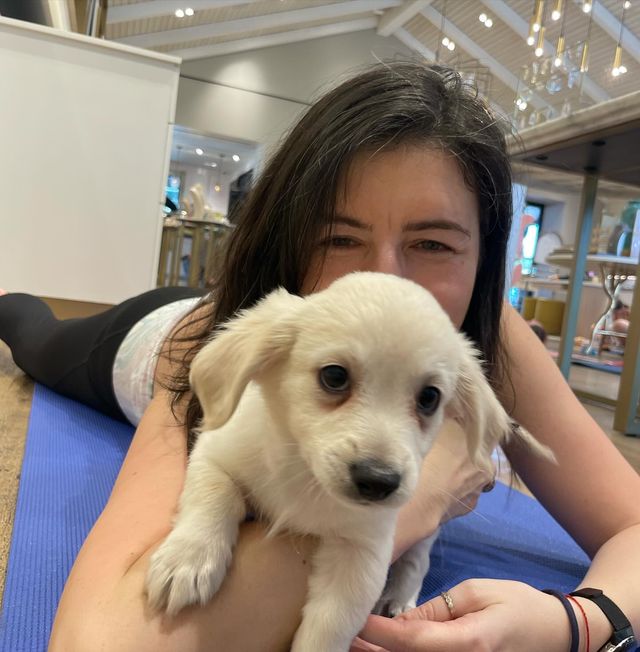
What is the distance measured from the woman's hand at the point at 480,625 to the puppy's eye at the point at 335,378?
0.34 m

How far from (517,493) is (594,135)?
1.77m

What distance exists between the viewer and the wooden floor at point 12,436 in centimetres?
123

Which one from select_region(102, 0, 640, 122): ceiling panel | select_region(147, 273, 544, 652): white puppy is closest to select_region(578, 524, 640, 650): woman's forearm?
select_region(147, 273, 544, 652): white puppy

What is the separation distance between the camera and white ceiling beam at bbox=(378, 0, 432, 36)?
1059cm

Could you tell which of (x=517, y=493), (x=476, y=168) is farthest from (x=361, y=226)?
(x=517, y=493)

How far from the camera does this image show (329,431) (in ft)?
2.22

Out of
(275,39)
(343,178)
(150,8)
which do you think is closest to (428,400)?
(343,178)

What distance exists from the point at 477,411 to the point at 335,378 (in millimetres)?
227

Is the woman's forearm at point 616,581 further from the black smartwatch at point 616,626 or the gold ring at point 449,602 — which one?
the gold ring at point 449,602

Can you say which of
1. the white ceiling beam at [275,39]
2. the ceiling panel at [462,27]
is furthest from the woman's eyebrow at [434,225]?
the white ceiling beam at [275,39]

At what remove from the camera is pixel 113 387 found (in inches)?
74.3

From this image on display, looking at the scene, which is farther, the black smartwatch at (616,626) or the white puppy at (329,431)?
the black smartwatch at (616,626)

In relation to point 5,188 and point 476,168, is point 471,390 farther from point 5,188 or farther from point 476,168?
point 5,188

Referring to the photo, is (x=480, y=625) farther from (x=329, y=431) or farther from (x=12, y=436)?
(x=12, y=436)
